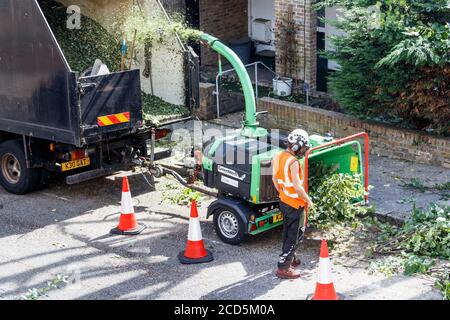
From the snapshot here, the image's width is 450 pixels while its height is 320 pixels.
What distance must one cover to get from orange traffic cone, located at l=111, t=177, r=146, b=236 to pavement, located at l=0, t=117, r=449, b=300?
0.44 feet

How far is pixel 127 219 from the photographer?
35.5 feet

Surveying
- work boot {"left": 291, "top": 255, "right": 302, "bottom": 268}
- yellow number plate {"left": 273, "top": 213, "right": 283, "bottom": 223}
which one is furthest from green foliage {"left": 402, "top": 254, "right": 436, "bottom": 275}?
yellow number plate {"left": 273, "top": 213, "right": 283, "bottom": 223}

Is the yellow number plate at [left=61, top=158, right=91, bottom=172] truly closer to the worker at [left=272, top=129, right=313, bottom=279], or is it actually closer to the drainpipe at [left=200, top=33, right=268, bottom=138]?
the drainpipe at [left=200, top=33, right=268, bottom=138]

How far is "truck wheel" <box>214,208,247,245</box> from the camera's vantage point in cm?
1011

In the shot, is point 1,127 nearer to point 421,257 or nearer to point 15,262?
point 15,262

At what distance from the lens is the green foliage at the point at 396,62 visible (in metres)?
12.4

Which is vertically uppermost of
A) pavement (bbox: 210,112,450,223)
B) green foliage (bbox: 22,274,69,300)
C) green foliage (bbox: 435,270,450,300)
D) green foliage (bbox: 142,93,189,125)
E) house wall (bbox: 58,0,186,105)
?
house wall (bbox: 58,0,186,105)

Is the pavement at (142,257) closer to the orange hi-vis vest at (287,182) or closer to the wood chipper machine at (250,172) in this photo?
the wood chipper machine at (250,172)

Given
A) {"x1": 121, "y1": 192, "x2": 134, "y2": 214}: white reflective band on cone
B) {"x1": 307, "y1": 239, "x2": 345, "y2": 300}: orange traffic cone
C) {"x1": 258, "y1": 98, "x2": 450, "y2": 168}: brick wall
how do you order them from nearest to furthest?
{"x1": 307, "y1": 239, "x2": 345, "y2": 300}: orange traffic cone < {"x1": 121, "y1": 192, "x2": 134, "y2": 214}: white reflective band on cone < {"x1": 258, "y1": 98, "x2": 450, "y2": 168}: brick wall

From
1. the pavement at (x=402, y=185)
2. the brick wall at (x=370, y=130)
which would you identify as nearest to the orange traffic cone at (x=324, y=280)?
the pavement at (x=402, y=185)

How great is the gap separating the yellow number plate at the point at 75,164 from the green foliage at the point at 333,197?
3334mm

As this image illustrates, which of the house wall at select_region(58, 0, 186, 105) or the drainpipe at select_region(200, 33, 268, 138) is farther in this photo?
the house wall at select_region(58, 0, 186, 105)
